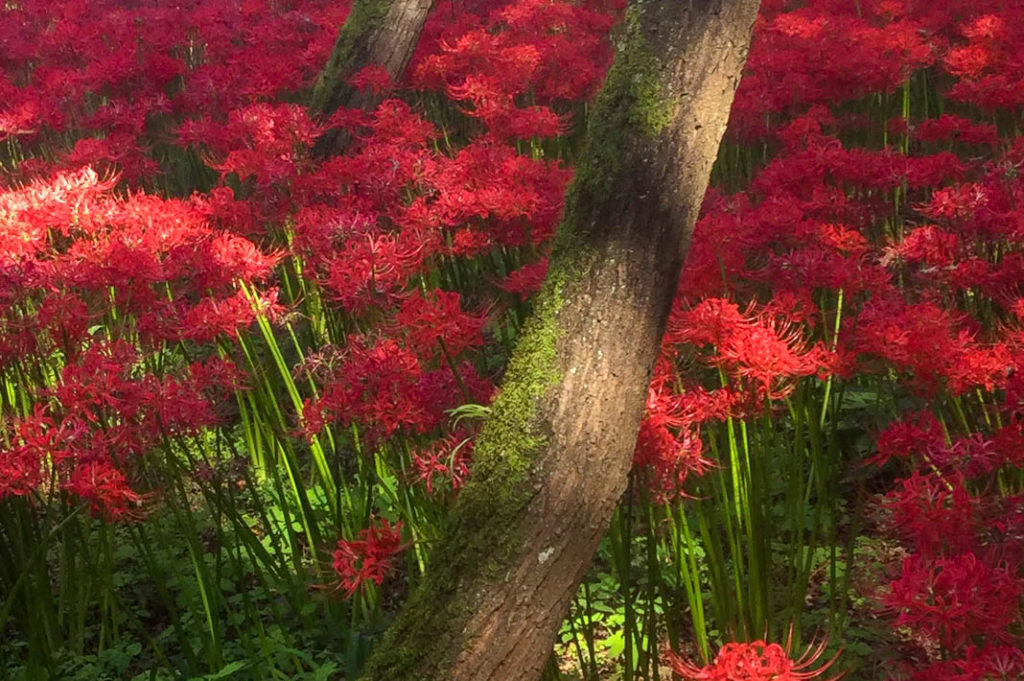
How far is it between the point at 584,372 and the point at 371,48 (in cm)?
362

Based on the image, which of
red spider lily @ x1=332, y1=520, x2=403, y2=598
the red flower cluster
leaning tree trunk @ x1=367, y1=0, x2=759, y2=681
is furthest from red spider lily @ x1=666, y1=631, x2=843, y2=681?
red spider lily @ x1=332, y1=520, x2=403, y2=598

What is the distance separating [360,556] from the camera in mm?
2270

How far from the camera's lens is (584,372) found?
2.16 m

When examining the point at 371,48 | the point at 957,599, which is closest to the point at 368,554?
the point at 957,599

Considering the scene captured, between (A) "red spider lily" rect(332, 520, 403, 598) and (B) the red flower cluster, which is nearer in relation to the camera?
(B) the red flower cluster

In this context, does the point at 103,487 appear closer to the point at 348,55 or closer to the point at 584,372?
the point at 584,372

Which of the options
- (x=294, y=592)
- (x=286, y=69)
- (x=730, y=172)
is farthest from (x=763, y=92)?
(x=294, y=592)

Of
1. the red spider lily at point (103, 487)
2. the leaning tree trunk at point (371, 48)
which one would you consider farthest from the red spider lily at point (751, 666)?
the leaning tree trunk at point (371, 48)

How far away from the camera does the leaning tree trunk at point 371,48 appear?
5.29 meters

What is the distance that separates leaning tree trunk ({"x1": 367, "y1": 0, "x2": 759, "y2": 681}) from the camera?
2.05 m

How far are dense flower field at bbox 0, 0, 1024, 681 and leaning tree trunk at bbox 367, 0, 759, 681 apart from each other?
174 mm

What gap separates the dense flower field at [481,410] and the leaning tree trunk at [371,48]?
522 millimetres

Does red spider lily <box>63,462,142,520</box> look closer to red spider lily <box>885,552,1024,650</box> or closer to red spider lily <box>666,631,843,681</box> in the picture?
red spider lily <box>666,631,843,681</box>

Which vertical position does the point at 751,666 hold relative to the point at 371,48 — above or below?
below
